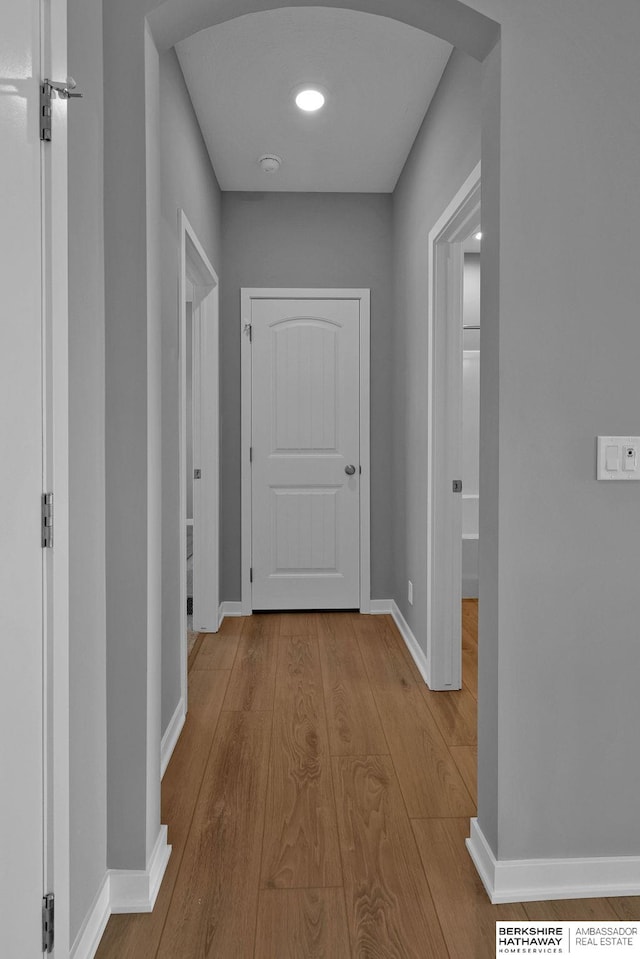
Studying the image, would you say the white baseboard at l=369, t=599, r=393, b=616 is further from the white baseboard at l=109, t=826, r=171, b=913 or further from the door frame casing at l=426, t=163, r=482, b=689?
the white baseboard at l=109, t=826, r=171, b=913

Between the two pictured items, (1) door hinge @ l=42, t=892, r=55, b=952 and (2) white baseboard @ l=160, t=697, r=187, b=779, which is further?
(2) white baseboard @ l=160, t=697, r=187, b=779

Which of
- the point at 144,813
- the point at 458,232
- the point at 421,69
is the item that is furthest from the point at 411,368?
the point at 144,813

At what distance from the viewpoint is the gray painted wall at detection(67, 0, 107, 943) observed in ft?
4.75

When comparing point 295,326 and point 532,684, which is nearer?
point 532,684

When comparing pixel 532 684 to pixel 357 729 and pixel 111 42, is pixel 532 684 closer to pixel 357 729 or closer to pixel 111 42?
pixel 357 729

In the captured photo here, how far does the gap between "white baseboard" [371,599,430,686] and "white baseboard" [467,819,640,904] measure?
1.40 meters

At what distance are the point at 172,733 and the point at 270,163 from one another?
2.97 m

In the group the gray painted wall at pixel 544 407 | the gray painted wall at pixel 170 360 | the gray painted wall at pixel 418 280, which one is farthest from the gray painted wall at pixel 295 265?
the gray painted wall at pixel 544 407

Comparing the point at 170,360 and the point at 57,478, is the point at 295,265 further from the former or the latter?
the point at 57,478

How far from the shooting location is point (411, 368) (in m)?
3.61

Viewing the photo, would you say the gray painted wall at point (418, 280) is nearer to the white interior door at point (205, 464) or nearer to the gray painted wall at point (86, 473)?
the white interior door at point (205, 464)

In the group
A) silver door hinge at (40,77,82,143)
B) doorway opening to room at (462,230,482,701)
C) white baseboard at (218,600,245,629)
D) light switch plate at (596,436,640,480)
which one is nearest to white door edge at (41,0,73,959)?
silver door hinge at (40,77,82,143)

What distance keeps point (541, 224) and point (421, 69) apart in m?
1.56

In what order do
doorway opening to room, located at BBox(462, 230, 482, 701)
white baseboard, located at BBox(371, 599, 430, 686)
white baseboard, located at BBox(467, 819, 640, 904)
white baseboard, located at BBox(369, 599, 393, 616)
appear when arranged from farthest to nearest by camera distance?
doorway opening to room, located at BBox(462, 230, 482, 701)
white baseboard, located at BBox(369, 599, 393, 616)
white baseboard, located at BBox(371, 599, 430, 686)
white baseboard, located at BBox(467, 819, 640, 904)
